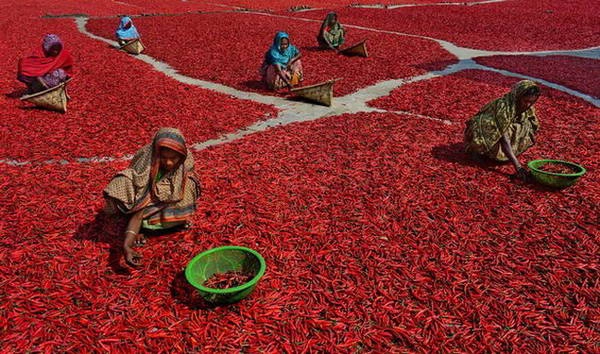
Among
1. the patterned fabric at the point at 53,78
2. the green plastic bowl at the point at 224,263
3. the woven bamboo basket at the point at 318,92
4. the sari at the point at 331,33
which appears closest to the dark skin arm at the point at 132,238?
the green plastic bowl at the point at 224,263

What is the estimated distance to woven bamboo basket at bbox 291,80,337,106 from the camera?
29.0 ft

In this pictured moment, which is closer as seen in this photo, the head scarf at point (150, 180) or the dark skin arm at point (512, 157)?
the head scarf at point (150, 180)

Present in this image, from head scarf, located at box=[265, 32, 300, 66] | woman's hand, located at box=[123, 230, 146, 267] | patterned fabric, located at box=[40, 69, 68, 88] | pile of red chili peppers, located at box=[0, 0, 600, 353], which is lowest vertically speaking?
pile of red chili peppers, located at box=[0, 0, 600, 353]

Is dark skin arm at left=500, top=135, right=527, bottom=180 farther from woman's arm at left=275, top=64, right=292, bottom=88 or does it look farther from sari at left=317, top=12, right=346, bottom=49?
sari at left=317, top=12, right=346, bottom=49

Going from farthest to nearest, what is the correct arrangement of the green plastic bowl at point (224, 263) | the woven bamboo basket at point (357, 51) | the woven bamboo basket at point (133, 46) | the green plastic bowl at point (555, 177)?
the woven bamboo basket at point (133, 46) < the woven bamboo basket at point (357, 51) < the green plastic bowl at point (555, 177) < the green plastic bowl at point (224, 263)

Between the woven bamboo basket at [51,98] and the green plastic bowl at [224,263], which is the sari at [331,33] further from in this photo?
the green plastic bowl at [224,263]

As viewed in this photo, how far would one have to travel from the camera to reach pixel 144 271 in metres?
3.88

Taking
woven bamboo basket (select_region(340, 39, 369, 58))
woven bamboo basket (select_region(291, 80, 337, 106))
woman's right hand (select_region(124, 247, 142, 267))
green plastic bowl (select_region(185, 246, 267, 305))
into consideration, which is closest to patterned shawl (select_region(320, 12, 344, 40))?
woven bamboo basket (select_region(340, 39, 369, 58))

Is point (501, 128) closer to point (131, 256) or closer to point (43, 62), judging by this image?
point (131, 256)

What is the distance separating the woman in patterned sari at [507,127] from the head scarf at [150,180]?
428 cm

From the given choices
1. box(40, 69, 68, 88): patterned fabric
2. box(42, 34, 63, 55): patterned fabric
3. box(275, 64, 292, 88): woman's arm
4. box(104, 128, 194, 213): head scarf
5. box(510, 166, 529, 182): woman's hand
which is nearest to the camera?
box(104, 128, 194, 213): head scarf

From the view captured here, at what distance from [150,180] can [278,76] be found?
22.5ft

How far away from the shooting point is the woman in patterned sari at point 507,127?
5672mm

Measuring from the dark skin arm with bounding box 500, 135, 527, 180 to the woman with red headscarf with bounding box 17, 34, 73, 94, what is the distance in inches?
333
